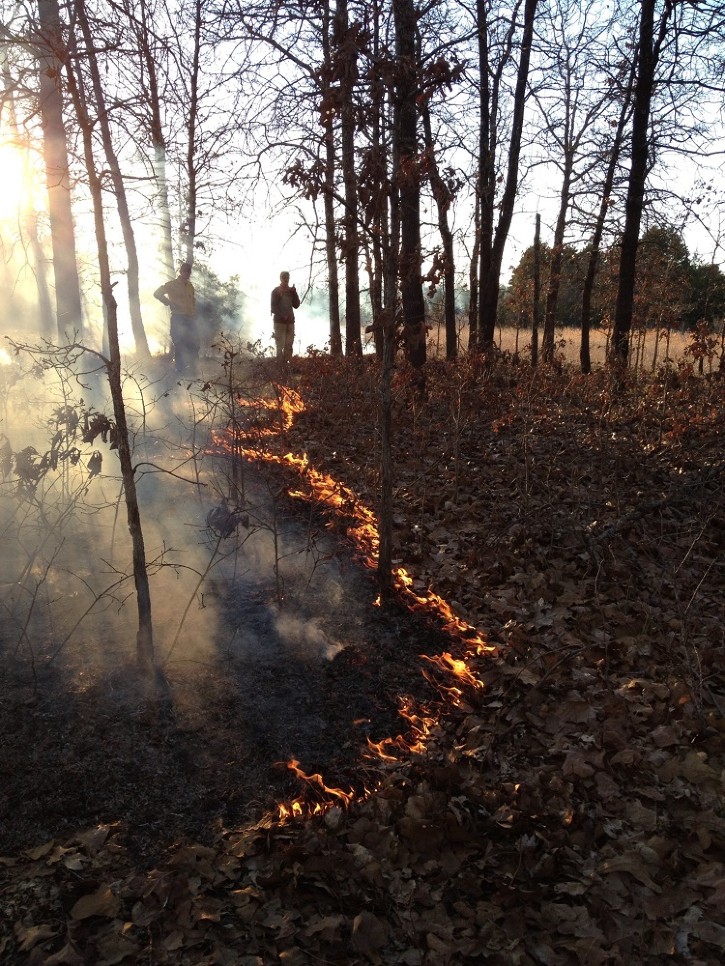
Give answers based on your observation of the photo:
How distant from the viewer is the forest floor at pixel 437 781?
9.16 feet

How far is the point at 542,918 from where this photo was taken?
285cm

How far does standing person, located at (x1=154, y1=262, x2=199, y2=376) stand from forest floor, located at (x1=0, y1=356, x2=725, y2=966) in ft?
24.3

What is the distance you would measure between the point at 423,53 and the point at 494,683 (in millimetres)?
4474

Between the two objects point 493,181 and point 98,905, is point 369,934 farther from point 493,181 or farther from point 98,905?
point 493,181

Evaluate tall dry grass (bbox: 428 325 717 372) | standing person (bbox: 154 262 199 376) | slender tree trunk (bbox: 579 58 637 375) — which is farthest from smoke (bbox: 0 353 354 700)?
tall dry grass (bbox: 428 325 717 372)

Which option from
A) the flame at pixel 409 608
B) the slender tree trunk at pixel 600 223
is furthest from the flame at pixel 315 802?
the slender tree trunk at pixel 600 223

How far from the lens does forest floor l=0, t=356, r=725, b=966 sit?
2.79 metres

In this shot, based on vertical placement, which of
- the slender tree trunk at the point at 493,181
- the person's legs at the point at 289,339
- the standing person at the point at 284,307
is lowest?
the person's legs at the point at 289,339

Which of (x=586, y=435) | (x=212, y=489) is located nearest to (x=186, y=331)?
(x=212, y=489)

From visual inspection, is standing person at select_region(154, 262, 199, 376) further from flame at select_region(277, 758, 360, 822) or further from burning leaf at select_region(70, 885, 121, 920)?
burning leaf at select_region(70, 885, 121, 920)

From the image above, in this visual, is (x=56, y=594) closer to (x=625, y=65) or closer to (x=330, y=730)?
(x=330, y=730)


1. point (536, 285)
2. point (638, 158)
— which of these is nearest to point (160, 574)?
point (638, 158)

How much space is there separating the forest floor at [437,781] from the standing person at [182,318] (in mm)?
7406

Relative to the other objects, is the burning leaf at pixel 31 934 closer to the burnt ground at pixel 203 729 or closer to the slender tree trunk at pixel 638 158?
the burnt ground at pixel 203 729
